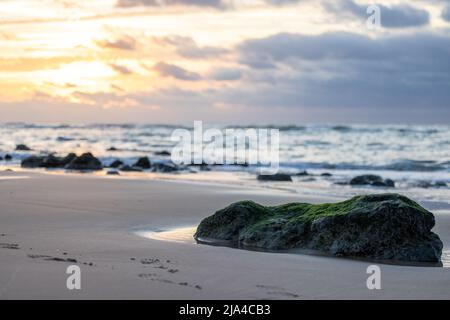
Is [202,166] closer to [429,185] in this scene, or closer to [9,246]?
[429,185]

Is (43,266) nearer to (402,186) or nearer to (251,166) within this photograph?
(402,186)

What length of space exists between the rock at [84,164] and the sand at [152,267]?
14.5m

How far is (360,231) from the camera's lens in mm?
7766

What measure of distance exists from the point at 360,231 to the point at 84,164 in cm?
1959

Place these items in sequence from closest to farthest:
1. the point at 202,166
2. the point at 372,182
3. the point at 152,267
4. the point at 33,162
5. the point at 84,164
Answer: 1. the point at 152,267
2. the point at 372,182
3. the point at 84,164
4. the point at 33,162
5. the point at 202,166

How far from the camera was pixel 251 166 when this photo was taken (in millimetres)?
29203

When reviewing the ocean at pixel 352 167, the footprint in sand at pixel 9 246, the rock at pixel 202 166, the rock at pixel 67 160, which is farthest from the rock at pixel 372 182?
the footprint in sand at pixel 9 246

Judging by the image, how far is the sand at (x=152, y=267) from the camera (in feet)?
18.5

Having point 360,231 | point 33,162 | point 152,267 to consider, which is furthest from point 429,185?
point 152,267

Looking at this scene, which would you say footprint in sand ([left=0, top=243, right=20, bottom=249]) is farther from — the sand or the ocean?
the ocean

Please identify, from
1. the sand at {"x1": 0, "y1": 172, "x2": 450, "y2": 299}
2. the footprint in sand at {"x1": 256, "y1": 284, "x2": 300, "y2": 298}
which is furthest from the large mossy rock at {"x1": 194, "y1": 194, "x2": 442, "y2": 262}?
the footprint in sand at {"x1": 256, "y1": 284, "x2": 300, "y2": 298}

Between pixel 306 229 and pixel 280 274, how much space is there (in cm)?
183

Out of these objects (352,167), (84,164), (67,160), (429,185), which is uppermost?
(67,160)

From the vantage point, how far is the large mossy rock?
762cm
